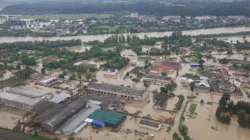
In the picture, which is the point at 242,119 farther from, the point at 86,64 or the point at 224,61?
the point at 86,64

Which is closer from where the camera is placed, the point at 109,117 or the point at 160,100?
the point at 109,117

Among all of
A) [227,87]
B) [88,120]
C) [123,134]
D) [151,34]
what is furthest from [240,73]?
[151,34]

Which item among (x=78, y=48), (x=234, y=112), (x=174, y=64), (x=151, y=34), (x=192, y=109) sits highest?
(x=151, y=34)

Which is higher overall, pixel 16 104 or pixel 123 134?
pixel 16 104

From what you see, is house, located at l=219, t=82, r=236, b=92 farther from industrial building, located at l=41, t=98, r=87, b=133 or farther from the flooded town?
industrial building, located at l=41, t=98, r=87, b=133

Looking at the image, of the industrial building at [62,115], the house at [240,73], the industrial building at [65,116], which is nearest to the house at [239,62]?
the house at [240,73]

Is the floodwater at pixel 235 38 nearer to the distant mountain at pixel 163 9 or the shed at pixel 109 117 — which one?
the distant mountain at pixel 163 9
